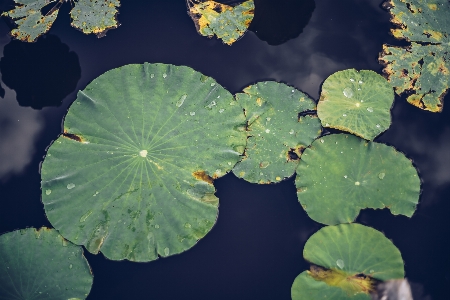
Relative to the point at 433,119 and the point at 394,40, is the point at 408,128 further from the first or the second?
the point at 394,40

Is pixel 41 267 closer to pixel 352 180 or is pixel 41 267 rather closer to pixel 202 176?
pixel 202 176

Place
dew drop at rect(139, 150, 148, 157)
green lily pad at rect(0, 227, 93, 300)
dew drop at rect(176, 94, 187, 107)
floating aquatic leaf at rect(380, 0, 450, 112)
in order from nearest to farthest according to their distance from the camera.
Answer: green lily pad at rect(0, 227, 93, 300) < dew drop at rect(139, 150, 148, 157) < dew drop at rect(176, 94, 187, 107) < floating aquatic leaf at rect(380, 0, 450, 112)

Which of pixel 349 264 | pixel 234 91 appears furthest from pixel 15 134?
pixel 349 264

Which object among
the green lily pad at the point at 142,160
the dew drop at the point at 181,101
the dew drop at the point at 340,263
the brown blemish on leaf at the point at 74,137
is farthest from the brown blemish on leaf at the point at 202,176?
the dew drop at the point at 340,263

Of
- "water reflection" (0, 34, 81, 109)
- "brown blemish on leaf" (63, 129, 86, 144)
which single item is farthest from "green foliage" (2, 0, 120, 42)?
"brown blemish on leaf" (63, 129, 86, 144)

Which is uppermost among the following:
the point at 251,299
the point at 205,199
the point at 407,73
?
the point at 407,73

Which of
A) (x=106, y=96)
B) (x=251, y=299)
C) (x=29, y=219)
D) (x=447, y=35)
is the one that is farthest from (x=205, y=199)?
(x=447, y=35)

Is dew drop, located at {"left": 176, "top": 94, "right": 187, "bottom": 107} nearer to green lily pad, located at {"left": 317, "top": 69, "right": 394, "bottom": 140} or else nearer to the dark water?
the dark water
